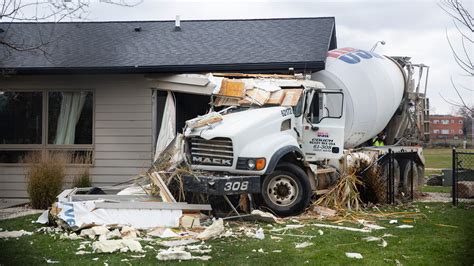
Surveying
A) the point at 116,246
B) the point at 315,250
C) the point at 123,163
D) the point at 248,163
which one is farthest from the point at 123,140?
the point at 315,250

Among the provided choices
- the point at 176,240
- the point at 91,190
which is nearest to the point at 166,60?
the point at 91,190

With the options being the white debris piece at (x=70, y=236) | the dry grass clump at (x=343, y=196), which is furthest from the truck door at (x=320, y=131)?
the white debris piece at (x=70, y=236)

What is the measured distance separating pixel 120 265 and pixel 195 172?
3.94 metres

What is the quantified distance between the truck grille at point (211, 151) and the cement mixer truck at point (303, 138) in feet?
0.06

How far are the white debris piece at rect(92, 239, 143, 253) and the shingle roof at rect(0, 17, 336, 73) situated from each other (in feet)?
23.1

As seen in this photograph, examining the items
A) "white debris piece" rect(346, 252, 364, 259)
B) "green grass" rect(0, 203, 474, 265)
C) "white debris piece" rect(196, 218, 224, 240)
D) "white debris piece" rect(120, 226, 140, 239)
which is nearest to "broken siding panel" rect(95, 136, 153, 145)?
"green grass" rect(0, 203, 474, 265)

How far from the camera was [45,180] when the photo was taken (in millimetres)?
13344

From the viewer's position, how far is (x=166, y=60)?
15.4 meters

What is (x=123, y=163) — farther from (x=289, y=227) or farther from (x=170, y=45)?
(x=289, y=227)

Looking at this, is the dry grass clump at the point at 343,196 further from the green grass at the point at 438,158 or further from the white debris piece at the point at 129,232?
the green grass at the point at 438,158

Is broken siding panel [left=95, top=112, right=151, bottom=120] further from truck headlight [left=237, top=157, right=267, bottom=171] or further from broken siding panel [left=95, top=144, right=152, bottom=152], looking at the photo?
truck headlight [left=237, top=157, right=267, bottom=171]

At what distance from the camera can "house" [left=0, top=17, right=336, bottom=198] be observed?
1512 cm

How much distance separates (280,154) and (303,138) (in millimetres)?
1461

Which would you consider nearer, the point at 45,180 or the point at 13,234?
the point at 13,234
